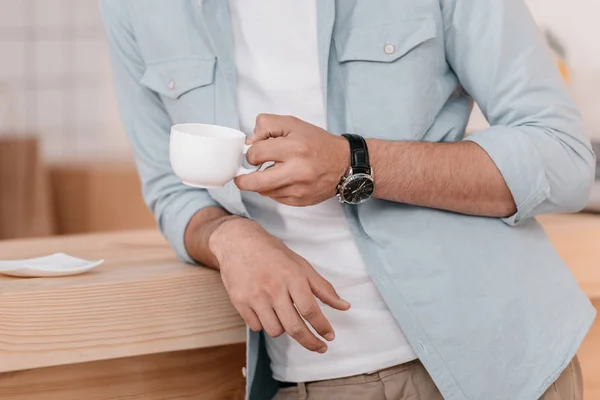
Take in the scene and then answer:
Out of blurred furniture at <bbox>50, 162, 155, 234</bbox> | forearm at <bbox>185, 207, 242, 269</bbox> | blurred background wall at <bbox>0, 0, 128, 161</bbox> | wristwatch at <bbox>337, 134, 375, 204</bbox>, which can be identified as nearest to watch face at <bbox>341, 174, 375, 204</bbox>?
wristwatch at <bbox>337, 134, 375, 204</bbox>

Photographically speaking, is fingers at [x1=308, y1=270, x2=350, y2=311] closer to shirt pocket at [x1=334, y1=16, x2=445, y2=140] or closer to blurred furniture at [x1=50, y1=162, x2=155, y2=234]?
shirt pocket at [x1=334, y1=16, x2=445, y2=140]

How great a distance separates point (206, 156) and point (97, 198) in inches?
104

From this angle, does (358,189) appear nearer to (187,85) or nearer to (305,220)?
(305,220)

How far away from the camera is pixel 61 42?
369 cm

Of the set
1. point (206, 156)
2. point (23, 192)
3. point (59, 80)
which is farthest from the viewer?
point (59, 80)

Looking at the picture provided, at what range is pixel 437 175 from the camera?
3.56ft

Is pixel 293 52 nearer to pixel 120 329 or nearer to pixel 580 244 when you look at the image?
pixel 120 329

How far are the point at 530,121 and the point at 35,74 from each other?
2.94m

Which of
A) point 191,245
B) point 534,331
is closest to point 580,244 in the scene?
point 534,331

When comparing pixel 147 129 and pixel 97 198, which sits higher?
pixel 147 129

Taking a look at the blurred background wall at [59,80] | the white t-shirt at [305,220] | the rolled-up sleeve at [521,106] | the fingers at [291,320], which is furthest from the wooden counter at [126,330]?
the blurred background wall at [59,80]

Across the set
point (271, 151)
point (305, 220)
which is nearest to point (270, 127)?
point (271, 151)

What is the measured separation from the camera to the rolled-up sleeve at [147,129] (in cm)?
134

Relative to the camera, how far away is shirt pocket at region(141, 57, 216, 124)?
49.4 inches
